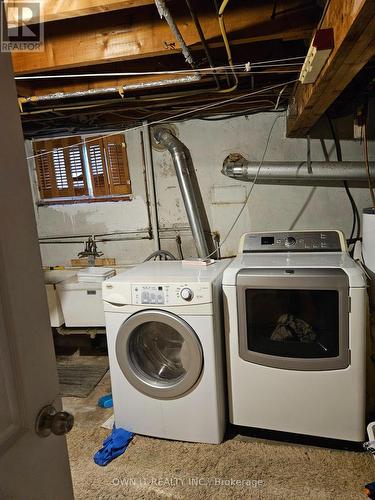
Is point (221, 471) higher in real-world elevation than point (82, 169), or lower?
lower

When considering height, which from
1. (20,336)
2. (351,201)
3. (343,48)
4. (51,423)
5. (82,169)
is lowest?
(51,423)

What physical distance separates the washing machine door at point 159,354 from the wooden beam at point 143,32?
1.40 meters

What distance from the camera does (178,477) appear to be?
172cm

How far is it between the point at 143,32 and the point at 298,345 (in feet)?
6.03

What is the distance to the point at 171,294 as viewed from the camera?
5.99 feet

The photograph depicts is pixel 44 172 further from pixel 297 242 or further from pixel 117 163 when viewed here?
pixel 297 242

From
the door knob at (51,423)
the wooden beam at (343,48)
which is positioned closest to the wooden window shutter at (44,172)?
the wooden beam at (343,48)

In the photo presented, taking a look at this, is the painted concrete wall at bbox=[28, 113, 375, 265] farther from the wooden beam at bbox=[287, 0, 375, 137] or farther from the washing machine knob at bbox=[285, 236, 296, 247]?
the wooden beam at bbox=[287, 0, 375, 137]

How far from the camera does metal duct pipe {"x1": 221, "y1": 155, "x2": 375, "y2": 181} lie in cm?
238

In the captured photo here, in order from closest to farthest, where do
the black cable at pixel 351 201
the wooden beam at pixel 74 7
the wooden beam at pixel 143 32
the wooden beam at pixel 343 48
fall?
the wooden beam at pixel 343 48 → the wooden beam at pixel 74 7 → the wooden beam at pixel 143 32 → the black cable at pixel 351 201

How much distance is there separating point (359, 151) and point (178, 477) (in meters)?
2.63

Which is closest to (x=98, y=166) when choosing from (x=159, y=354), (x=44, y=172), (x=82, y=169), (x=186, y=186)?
(x=82, y=169)

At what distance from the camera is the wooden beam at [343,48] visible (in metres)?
0.89

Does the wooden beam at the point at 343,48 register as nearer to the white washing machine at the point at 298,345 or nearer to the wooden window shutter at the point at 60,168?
the white washing machine at the point at 298,345
